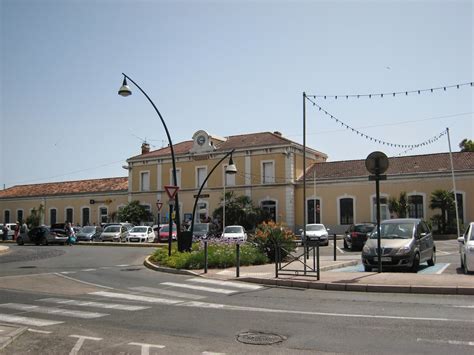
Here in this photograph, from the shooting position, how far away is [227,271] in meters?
15.6

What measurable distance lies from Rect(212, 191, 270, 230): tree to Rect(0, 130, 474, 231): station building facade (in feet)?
6.41

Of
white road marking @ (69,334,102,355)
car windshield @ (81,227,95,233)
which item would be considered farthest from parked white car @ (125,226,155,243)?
white road marking @ (69,334,102,355)

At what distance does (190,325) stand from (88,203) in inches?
2114

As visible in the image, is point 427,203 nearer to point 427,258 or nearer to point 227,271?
point 427,258

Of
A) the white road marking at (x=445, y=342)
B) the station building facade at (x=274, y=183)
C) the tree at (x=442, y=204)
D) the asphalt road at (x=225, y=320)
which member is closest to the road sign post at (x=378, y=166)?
the asphalt road at (x=225, y=320)

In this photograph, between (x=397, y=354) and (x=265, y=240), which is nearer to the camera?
(x=397, y=354)

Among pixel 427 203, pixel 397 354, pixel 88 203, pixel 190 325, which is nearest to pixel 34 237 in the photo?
pixel 88 203

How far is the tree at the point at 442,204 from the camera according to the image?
3703cm

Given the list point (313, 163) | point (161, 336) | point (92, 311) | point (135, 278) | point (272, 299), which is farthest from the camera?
point (313, 163)

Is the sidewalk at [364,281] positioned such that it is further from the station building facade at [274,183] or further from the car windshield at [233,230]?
the station building facade at [274,183]

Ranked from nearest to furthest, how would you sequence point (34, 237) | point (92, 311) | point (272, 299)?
1. point (92, 311)
2. point (272, 299)
3. point (34, 237)

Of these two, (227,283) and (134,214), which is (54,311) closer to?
(227,283)

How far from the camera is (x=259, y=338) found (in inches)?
280

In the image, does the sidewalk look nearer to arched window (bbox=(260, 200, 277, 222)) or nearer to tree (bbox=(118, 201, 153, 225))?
arched window (bbox=(260, 200, 277, 222))
